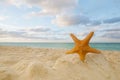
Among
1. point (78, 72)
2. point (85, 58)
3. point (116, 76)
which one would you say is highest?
point (85, 58)

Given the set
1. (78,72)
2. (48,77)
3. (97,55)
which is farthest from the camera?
(97,55)

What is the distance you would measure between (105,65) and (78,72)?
28.7 inches

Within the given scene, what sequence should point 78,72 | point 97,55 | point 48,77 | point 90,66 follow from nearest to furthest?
1. point 48,77
2. point 78,72
3. point 90,66
4. point 97,55

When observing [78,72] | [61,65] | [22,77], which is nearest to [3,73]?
[22,77]

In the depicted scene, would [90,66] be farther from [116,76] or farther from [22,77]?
[22,77]

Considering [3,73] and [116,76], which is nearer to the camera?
[3,73]

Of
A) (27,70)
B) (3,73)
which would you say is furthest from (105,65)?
(3,73)

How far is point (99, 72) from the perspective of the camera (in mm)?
2986

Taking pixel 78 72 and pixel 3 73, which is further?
pixel 78 72

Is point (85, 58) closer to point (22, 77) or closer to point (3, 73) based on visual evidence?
point (22, 77)

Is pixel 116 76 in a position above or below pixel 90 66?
below

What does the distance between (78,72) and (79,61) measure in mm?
340

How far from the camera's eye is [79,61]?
3.16 metres

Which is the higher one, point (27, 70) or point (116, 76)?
point (27, 70)
